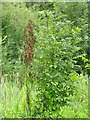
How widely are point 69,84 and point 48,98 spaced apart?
259 millimetres

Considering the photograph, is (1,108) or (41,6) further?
(41,6)

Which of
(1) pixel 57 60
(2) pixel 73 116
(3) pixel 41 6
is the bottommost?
(2) pixel 73 116

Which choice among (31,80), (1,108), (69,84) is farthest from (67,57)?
(1,108)

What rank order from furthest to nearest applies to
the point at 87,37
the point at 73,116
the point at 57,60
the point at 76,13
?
the point at 76,13, the point at 87,37, the point at 57,60, the point at 73,116

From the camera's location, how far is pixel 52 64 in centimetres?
275

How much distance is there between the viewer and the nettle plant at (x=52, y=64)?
270 cm

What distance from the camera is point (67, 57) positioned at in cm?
274

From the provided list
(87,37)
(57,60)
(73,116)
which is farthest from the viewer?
(87,37)

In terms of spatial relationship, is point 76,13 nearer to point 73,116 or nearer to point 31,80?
point 31,80

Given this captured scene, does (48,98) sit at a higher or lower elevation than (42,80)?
lower

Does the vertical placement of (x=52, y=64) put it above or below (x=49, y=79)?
above

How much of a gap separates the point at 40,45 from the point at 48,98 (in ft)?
1.79

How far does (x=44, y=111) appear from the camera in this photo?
Answer: 2768mm

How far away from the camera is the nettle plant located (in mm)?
2704
